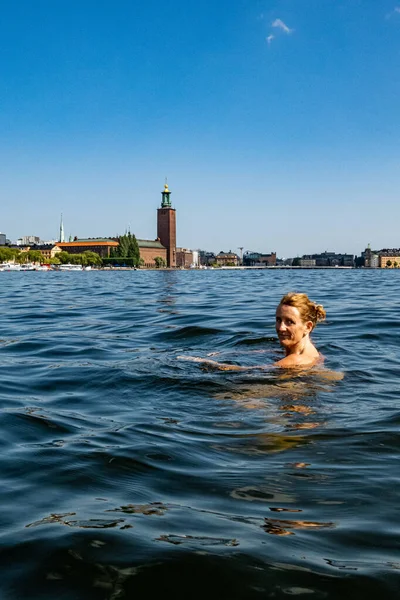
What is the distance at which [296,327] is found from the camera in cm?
655

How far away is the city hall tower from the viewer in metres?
191

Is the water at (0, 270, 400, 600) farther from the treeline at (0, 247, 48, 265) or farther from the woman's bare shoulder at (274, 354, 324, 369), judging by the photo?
the treeline at (0, 247, 48, 265)

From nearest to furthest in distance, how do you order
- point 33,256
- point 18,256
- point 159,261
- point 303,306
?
1. point 303,306
2. point 18,256
3. point 33,256
4. point 159,261

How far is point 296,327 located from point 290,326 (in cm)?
7

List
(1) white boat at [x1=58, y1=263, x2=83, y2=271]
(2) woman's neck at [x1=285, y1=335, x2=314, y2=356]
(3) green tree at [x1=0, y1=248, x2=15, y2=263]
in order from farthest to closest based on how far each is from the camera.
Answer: (3) green tree at [x1=0, y1=248, x2=15, y2=263] < (1) white boat at [x1=58, y1=263, x2=83, y2=271] < (2) woman's neck at [x1=285, y1=335, x2=314, y2=356]

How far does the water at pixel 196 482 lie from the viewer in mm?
2250

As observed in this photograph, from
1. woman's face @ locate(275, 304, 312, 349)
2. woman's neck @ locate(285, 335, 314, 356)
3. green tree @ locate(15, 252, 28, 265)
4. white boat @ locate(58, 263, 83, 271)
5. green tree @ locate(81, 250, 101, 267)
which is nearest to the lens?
woman's face @ locate(275, 304, 312, 349)

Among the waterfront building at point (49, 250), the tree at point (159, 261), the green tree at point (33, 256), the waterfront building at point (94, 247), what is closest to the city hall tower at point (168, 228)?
the tree at point (159, 261)

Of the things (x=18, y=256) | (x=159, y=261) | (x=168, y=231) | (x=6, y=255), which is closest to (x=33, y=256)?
(x=18, y=256)

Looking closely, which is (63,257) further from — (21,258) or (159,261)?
(159,261)

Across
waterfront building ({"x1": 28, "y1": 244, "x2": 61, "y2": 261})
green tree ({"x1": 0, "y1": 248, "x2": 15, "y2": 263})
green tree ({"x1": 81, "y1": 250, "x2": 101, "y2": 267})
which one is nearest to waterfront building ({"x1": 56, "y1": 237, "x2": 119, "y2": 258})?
waterfront building ({"x1": 28, "y1": 244, "x2": 61, "y2": 261})

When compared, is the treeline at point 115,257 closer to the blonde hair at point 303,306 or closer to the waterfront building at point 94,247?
the waterfront building at point 94,247

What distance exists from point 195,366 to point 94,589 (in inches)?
192

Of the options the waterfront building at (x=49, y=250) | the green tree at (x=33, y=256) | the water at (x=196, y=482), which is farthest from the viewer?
the waterfront building at (x=49, y=250)
